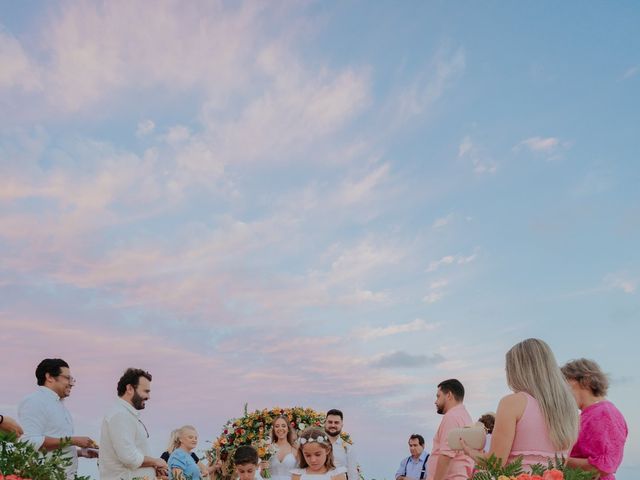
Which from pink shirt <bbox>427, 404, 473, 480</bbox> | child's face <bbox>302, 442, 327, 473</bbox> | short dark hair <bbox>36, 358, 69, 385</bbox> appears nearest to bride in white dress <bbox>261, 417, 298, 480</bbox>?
child's face <bbox>302, 442, 327, 473</bbox>

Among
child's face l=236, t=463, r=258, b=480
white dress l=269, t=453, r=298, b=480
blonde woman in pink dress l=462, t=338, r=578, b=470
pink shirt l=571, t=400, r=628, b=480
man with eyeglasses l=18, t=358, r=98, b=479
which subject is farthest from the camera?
white dress l=269, t=453, r=298, b=480

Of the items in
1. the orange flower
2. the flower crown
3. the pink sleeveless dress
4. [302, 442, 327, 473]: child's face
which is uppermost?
the flower crown

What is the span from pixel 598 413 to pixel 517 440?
1.13m

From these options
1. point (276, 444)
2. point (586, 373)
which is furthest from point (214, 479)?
point (586, 373)

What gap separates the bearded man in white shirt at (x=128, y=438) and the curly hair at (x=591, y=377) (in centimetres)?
497

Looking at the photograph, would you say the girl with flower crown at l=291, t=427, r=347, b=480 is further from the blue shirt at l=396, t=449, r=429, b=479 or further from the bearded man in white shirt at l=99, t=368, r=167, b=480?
the blue shirt at l=396, t=449, r=429, b=479

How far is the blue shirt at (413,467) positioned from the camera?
45.1 feet

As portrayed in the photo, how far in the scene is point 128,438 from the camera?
27.6ft

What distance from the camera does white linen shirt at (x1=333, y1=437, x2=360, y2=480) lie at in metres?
10.7

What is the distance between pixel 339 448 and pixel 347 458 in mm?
195

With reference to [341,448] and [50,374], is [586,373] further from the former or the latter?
[50,374]

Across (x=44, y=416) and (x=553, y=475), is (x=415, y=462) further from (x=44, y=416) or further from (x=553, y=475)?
(x=553, y=475)

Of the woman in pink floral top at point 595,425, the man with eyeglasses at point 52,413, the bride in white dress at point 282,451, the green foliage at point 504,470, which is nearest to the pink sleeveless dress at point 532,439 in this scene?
the woman in pink floral top at point 595,425

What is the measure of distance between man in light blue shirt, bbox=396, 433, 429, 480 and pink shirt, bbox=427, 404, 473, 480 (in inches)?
220
